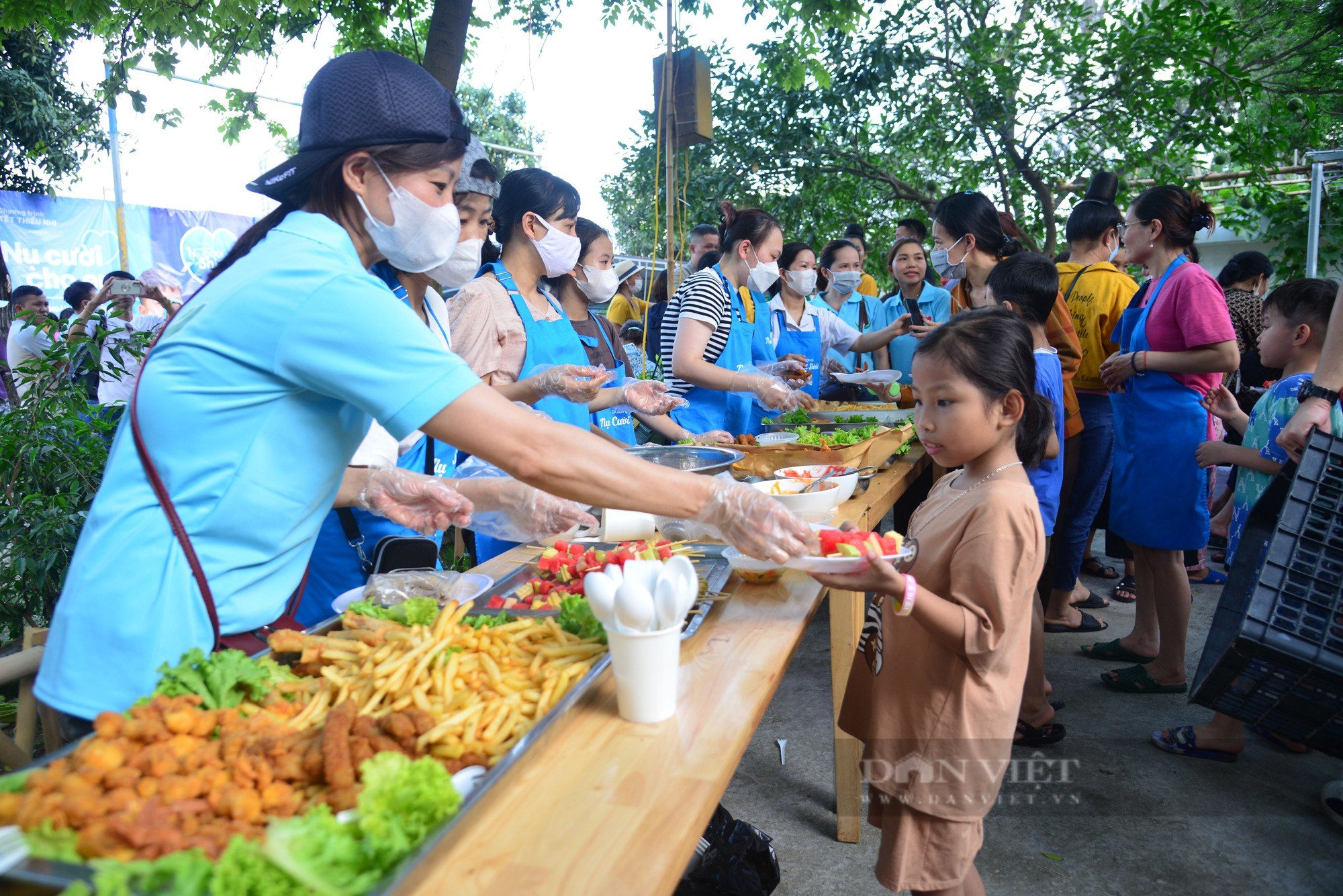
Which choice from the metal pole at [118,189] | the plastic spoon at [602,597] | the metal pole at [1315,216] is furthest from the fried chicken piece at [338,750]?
the metal pole at [118,189]

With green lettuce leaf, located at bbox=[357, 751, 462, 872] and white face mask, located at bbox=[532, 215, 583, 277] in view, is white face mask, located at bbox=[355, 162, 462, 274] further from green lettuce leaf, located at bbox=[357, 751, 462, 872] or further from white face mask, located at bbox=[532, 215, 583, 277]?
white face mask, located at bbox=[532, 215, 583, 277]

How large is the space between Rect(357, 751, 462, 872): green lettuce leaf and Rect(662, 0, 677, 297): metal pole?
4541 millimetres

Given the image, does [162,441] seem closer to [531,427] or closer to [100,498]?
[100,498]

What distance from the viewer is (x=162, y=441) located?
4.83 ft

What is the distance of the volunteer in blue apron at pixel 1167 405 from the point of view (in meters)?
4.02

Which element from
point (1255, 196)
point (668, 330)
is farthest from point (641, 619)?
point (1255, 196)

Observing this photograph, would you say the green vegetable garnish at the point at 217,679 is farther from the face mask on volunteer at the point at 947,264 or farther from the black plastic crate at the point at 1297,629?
the face mask on volunteer at the point at 947,264

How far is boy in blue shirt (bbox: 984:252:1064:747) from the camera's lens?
11.9 feet

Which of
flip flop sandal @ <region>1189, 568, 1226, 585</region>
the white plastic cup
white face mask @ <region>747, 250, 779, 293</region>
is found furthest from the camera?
flip flop sandal @ <region>1189, 568, 1226, 585</region>

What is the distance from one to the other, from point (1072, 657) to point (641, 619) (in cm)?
418

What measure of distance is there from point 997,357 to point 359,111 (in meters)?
1.71

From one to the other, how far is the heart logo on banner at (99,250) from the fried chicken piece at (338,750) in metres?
16.8

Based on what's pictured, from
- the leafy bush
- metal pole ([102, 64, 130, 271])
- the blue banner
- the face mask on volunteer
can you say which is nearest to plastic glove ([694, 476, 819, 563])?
the leafy bush

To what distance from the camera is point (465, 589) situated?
2.11m
